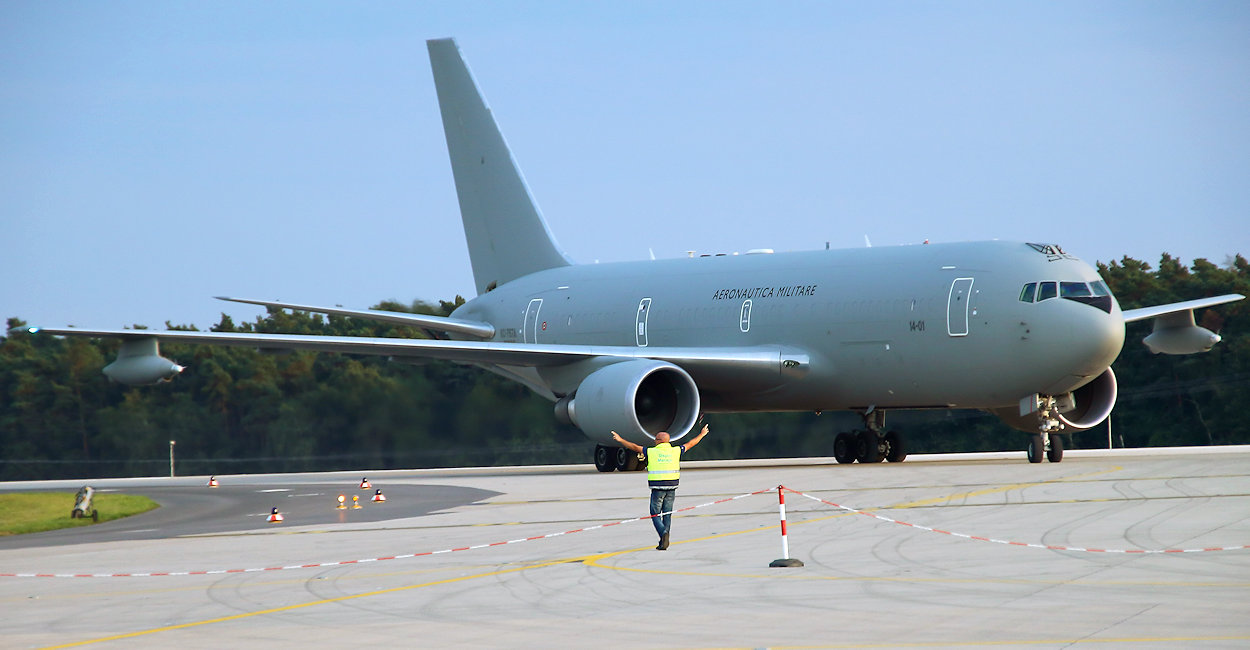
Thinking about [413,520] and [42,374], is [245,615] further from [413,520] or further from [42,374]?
[42,374]

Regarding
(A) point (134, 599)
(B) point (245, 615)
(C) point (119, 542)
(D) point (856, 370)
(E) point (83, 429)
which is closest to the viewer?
(B) point (245, 615)

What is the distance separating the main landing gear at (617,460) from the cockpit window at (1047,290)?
321 inches

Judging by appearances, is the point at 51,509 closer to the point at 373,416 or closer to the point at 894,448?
the point at 373,416

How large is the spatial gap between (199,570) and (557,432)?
903 inches

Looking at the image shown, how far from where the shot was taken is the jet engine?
2542cm

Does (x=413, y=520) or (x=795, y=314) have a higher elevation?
(x=795, y=314)

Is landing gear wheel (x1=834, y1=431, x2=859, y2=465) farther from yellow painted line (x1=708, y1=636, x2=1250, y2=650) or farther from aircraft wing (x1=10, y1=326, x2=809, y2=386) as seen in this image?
yellow painted line (x1=708, y1=636, x2=1250, y2=650)

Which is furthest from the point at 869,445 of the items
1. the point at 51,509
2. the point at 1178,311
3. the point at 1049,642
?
the point at 1049,642

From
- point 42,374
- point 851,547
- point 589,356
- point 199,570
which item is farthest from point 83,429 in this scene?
point 851,547

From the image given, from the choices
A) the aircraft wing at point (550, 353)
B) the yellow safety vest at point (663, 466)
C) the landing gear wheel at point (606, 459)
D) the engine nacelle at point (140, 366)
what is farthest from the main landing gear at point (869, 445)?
the yellow safety vest at point (663, 466)

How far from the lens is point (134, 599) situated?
34.7 ft

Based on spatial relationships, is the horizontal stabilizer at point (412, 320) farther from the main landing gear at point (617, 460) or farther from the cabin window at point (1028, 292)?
the cabin window at point (1028, 292)

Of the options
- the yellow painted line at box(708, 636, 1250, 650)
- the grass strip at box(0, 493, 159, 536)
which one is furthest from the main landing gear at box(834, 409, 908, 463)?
the yellow painted line at box(708, 636, 1250, 650)

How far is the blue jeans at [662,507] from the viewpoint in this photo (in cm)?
1284
